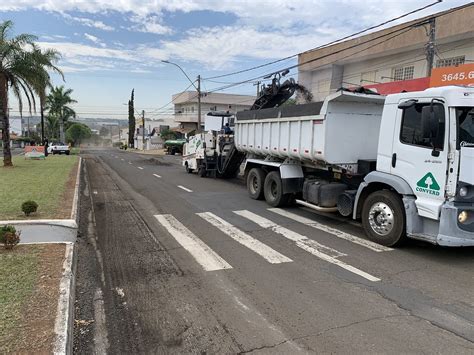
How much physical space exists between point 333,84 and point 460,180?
2211 centimetres

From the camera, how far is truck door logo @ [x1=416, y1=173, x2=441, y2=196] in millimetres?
6539

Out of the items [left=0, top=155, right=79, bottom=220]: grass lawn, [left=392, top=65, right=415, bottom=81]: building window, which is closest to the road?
[left=0, top=155, right=79, bottom=220]: grass lawn

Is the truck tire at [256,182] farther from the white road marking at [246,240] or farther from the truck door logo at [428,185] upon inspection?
the truck door logo at [428,185]

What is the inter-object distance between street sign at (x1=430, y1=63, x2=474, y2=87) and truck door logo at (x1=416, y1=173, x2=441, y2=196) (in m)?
9.68

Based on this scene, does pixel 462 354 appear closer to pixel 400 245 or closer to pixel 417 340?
pixel 417 340

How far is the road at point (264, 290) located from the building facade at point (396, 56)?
37.2 feet

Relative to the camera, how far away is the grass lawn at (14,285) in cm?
384

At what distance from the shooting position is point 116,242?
25.3 ft

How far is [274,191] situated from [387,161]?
4.46 m

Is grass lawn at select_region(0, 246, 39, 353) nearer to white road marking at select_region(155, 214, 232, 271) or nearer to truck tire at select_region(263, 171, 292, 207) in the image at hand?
white road marking at select_region(155, 214, 232, 271)

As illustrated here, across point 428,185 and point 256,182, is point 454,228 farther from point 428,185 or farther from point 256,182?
point 256,182

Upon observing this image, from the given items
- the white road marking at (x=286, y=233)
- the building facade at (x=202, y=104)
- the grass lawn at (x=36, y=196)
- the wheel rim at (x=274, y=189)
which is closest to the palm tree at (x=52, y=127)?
the building facade at (x=202, y=104)

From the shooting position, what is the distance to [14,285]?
4.91 m

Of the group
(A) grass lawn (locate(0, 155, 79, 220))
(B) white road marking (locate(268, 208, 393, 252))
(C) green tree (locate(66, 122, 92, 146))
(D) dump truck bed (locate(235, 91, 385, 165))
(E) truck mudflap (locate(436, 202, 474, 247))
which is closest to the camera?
(E) truck mudflap (locate(436, 202, 474, 247))
